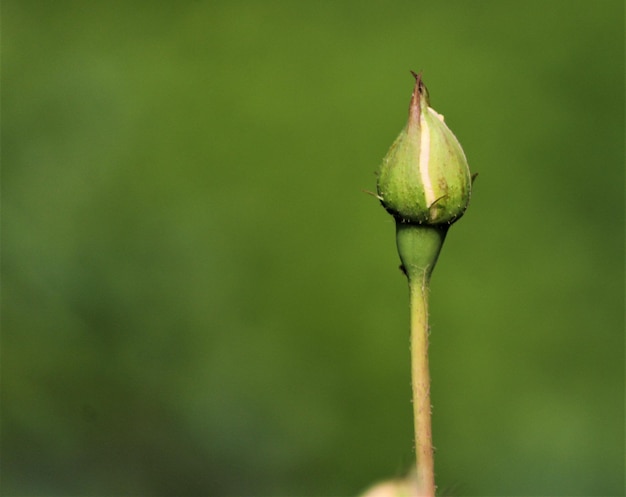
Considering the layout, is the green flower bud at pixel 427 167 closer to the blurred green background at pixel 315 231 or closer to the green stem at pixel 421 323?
the green stem at pixel 421 323

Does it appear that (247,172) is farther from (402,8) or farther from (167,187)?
(402,8)

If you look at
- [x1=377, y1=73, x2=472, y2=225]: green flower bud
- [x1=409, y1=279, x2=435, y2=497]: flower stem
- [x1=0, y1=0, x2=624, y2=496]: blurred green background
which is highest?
[x1=0, y1=0, x2=624, y2=496]: blurred green background

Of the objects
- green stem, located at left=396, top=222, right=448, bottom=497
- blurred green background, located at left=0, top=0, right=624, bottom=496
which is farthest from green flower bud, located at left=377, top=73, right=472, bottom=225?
blurred green background, located at left=0, top=0, right=624, bottom=496

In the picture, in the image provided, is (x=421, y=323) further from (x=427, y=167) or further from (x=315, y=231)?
(x=315, y=231)

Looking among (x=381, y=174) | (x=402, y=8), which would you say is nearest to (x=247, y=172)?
(x=402, y=8)

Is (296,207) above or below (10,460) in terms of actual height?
above

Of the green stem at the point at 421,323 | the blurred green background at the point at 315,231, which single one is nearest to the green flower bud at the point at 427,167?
the green stem at the point at 421,323

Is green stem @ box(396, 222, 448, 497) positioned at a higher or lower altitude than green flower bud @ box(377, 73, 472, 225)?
lower

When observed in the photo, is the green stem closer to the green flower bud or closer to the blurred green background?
the green flower bud
